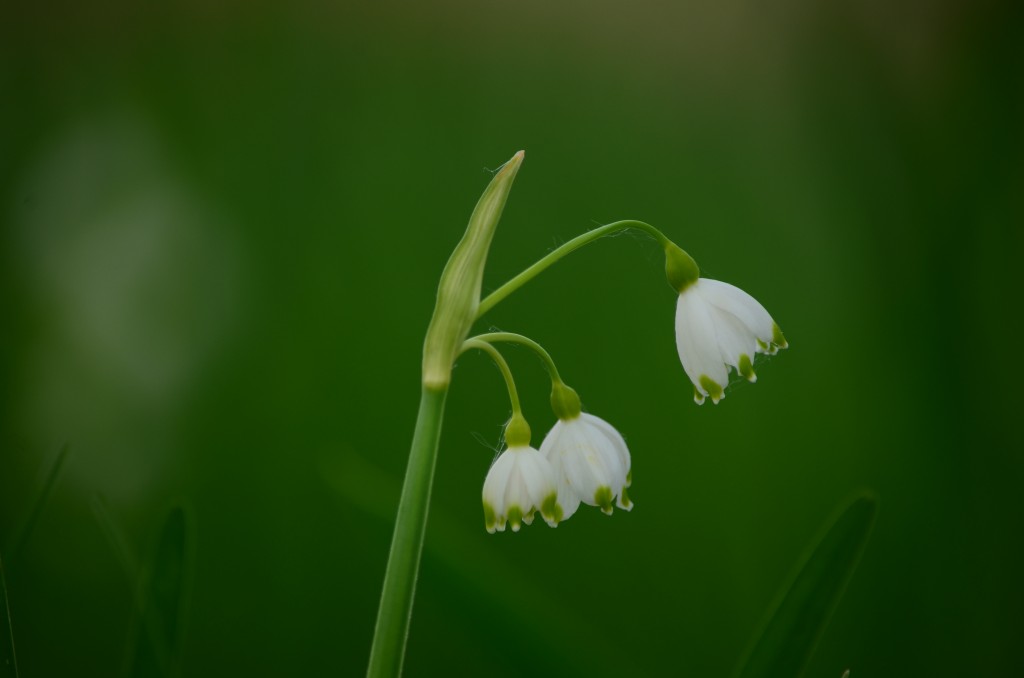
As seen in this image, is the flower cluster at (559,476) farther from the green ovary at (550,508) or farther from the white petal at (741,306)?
the white petal at (741,306)

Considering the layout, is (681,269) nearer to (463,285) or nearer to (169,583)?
(463,285)

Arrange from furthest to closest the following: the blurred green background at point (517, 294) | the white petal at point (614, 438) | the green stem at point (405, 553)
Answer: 1. the blurred green background at point (517, 294)
2. the white petal at point (614, 438)
3. the green stem at point (405, 553)

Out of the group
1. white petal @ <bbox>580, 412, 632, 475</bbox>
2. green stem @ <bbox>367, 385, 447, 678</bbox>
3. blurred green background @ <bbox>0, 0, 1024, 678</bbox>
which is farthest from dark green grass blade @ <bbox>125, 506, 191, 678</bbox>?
blurred green background @ <bbox>0, 0, 1024, 678</bbox>

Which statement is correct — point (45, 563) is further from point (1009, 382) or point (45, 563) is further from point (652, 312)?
point (1009, 382)

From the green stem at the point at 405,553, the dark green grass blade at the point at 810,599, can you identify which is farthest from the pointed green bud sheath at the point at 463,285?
the dark green grass blade at the point at 810,599

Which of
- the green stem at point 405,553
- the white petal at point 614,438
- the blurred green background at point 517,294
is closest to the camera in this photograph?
the green stem at point 405,553

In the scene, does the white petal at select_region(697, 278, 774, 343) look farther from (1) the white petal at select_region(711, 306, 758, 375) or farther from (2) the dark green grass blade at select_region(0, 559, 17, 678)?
(2) the dark green grass blade at select_region(0, 559, 17, 678)

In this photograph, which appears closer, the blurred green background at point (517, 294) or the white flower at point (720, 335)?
the white flower at point (720, 335)
